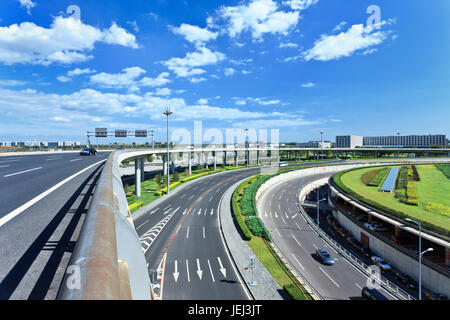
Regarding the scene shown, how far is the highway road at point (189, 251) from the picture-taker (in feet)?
57.7

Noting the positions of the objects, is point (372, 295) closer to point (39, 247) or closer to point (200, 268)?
point (200, 268)

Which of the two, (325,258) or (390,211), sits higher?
(390,211)

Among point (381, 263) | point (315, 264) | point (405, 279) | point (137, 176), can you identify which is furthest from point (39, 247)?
point (137, 176)

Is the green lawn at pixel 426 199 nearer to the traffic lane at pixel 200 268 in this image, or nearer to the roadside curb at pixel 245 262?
the roadside curb at pixel 245 262

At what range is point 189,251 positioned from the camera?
2345 centimetres

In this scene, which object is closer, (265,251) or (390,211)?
(265,251)

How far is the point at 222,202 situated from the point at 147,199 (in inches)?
596

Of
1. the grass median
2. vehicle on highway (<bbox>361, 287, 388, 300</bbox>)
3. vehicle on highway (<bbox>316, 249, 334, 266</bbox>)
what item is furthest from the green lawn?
the grass median

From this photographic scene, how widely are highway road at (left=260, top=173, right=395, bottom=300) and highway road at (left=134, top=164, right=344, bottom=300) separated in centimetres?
881

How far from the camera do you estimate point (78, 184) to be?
1145 cm

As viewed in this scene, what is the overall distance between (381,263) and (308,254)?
9.32m

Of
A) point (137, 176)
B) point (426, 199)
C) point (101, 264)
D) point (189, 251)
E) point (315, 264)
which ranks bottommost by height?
point (315, 264)

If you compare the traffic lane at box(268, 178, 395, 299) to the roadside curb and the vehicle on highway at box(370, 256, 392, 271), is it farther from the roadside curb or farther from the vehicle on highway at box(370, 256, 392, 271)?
the roadside curb

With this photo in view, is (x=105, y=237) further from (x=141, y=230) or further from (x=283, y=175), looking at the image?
(x=283, y=175)
